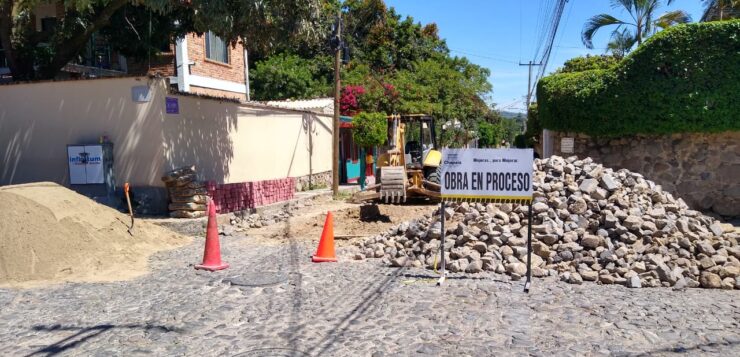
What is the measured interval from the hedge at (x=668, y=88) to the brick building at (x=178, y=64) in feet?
31.6

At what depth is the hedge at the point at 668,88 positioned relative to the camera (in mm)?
13117

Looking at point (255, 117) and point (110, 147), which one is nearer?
point (110, 147)

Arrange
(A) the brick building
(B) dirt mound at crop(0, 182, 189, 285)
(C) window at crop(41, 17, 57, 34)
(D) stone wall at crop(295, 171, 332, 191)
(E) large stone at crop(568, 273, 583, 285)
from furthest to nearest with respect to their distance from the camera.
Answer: (D) stone wall at crop(295, 171, 332, 191), (A) the brick building, (C) window at crop(41, 17, 57, 34), (B) dirt mound at crop(0, 182, 189, 285), (E) large stone at crop(568, 273, 583, 285)

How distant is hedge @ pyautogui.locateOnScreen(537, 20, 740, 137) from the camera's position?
1312 cm

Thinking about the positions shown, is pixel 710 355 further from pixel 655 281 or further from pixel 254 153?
pixel 254 153

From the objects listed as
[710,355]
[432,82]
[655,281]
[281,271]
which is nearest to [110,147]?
[281,271]

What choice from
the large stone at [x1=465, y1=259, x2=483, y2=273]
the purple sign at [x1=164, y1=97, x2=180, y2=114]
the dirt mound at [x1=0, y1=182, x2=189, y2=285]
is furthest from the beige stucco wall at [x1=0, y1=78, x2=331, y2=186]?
the large stone at [x1=465, y1=259, x2=483, y2=273]

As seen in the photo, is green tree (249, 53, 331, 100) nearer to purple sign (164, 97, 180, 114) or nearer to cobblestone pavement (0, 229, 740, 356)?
purple sign (164, 97, 180, 114)

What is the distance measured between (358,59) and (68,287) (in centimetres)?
2945

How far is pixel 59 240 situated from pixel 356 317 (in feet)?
15.6

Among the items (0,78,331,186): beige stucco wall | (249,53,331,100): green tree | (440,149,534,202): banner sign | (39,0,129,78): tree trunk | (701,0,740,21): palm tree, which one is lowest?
(440,149,534,202): banner sign

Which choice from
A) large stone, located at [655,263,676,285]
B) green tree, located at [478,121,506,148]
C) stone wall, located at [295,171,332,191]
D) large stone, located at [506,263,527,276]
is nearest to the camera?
large stone, located at [655,263,676,285]

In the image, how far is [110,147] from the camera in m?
11.5

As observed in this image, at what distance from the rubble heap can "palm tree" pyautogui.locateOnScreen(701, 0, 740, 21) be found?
19.6m
